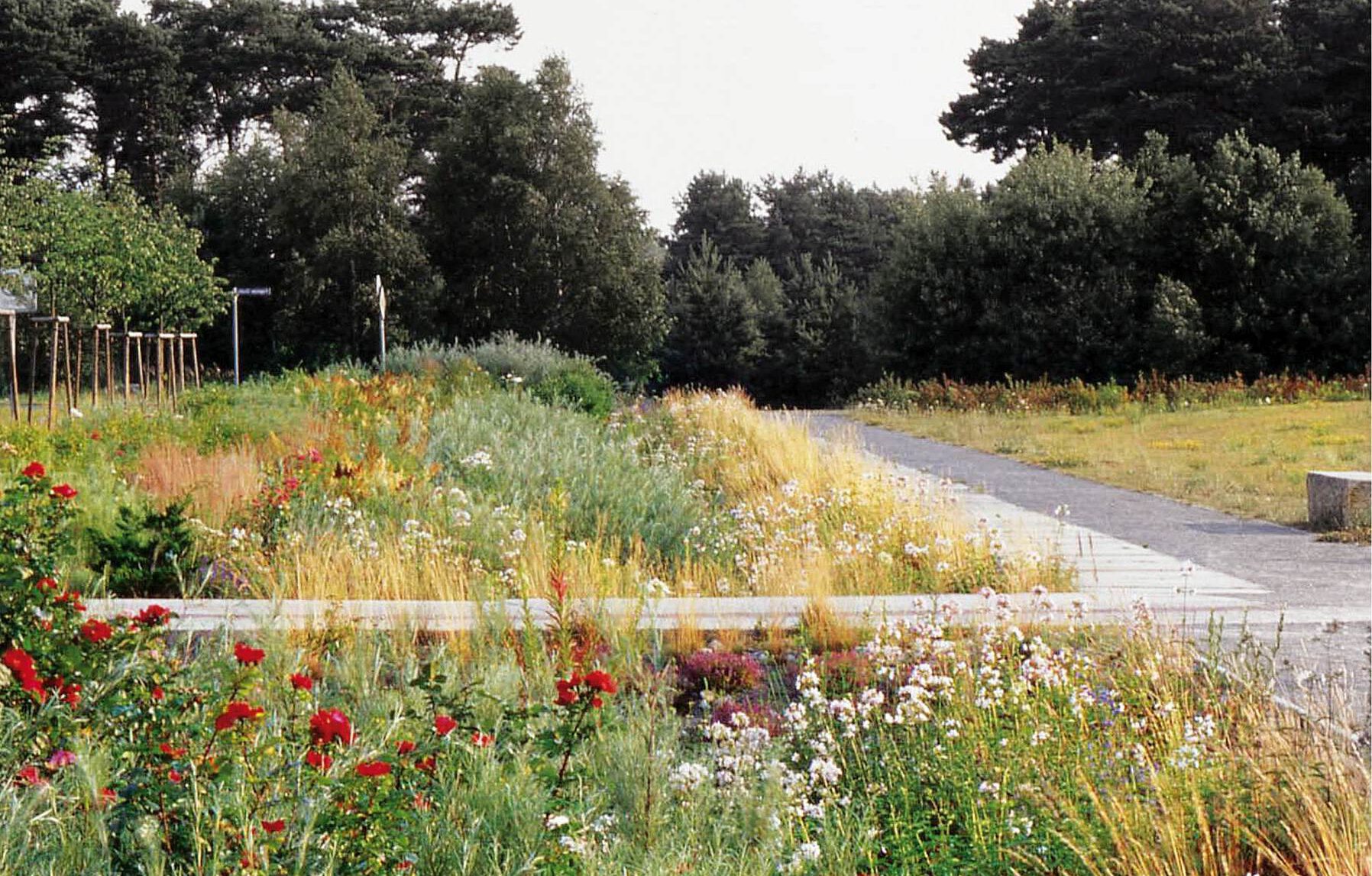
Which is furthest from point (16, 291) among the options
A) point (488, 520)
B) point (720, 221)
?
point (720, 221)

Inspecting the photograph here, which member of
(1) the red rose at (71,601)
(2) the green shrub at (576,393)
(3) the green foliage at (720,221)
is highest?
(3) the green foliage at (720,221)

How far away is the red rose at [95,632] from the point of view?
2935mm

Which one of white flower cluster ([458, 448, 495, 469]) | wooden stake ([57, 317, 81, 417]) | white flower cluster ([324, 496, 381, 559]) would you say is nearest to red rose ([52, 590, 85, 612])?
white flower cluster ([324, 496, 381, 559])

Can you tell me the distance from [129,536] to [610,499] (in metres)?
2.54

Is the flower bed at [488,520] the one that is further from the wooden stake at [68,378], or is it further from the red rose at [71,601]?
the wooden stake at [68,378]

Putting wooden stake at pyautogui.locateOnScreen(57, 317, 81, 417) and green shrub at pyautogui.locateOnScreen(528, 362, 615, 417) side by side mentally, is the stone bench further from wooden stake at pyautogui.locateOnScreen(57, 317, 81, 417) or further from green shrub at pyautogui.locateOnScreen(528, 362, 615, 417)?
wooden stake at pyautogui.locateOnScreen(57, 317, 81, 417)

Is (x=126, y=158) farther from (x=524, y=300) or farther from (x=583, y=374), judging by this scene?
(x=583, y=374)

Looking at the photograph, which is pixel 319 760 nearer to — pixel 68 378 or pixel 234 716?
pixel 234 716

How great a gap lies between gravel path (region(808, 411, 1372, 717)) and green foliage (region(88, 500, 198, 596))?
447 cm

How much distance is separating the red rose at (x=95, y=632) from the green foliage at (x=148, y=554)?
266cm

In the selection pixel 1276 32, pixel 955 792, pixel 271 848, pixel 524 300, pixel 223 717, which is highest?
pixel 1276 32

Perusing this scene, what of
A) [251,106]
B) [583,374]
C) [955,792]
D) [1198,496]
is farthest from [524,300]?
[955,792]

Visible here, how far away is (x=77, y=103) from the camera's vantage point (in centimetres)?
3300

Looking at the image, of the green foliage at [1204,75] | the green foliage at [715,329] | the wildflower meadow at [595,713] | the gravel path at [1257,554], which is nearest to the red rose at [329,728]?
the wildflower meadow at [595,713]
